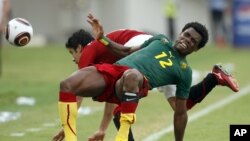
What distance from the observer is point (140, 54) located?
29.3 feet

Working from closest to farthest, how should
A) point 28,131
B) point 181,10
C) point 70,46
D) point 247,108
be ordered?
point 70,46
point 28,131
point 247,108
point 181,10

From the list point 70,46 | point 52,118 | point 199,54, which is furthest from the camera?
point 199,54

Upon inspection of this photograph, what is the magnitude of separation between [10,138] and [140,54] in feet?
8.13

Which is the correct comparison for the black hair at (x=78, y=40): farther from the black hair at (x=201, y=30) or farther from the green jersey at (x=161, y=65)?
the black hair at (x=201, y=30)

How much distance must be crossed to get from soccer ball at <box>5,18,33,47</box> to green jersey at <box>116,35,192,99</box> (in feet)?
7.52

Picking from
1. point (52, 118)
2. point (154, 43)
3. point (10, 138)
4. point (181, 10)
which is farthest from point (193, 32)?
point (181, 10)

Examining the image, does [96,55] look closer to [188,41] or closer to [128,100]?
[188,41]

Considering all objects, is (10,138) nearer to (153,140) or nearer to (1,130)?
(1,130)

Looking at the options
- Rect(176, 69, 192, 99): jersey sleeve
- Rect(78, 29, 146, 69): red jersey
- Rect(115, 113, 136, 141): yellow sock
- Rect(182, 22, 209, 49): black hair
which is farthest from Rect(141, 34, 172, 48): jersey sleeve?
Rect(115, 113, 136, 141): yellow sock

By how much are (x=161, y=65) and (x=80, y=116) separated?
4708 mm

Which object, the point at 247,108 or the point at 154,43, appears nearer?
the point at 154,43

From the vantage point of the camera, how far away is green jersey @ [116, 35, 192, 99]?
29.0 ft

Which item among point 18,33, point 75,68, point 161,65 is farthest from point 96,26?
point 75,68

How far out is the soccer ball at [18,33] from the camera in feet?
35.5
